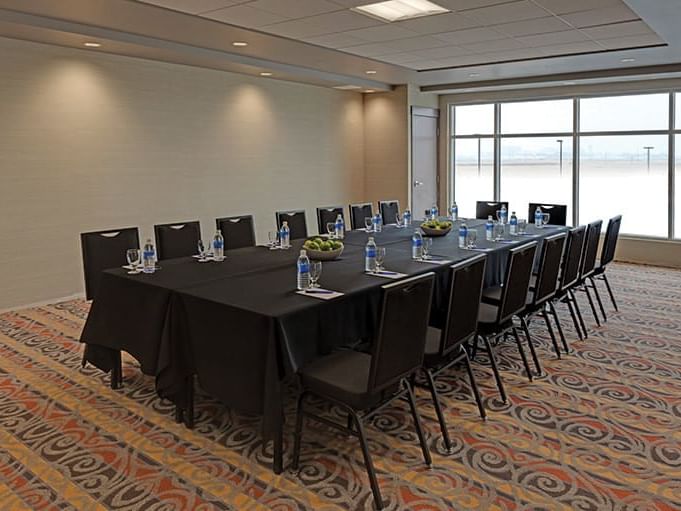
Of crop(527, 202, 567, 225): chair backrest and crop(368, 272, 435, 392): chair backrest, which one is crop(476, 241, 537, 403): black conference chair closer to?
crop(368, 272, 435, 392): chair backrest

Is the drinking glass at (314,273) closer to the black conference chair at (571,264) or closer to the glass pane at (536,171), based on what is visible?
the black conference chair at (571,264)

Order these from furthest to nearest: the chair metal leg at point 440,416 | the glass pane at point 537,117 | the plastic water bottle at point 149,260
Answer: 1. the glass pane at point 537,117
2. the plastic water bottle at point 149,260
3. the chair metal leg at point 440,416

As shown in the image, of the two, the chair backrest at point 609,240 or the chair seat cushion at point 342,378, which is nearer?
the chair seat cushion at point 342,378

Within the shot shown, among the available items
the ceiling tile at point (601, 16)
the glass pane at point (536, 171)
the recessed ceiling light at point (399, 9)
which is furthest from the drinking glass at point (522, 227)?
the glass pane at point (536, 171)

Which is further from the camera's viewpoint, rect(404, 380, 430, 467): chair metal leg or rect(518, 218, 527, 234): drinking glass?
rect(518, 218, 527, 234): drinking glass

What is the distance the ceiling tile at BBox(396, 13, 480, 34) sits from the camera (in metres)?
5.32

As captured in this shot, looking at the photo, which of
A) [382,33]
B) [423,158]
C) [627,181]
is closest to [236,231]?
[382,33]

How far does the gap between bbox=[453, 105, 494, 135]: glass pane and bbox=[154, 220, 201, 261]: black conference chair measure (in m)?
6.71

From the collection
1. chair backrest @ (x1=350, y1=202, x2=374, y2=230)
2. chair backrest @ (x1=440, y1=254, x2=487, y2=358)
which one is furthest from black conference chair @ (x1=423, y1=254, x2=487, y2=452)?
chair backrest @ (x1=350, y1=202, x2=374, y2=230)

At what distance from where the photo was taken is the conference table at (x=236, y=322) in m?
3.08

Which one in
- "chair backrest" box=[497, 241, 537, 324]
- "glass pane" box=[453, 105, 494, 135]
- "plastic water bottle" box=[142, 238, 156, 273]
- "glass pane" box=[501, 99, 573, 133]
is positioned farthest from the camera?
"glass pane" box=[453, 105, 494, 135]

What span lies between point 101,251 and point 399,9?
322 cm

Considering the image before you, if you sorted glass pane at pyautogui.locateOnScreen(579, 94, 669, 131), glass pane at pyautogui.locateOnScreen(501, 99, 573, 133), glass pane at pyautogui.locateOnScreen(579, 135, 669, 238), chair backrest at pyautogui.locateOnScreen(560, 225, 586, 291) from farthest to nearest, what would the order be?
glass pane at pyautogui.locateOnScreen(501, 99, 573, 133)
glass pane at pyautogui.locateOnScreen(579, 135, 669, 238)
glass pane at pyautogui.locateOnScreen(579, 94, 669, 131)
chair backrest at pyautogui.locateOnScreen(560, 225, 586, 291)

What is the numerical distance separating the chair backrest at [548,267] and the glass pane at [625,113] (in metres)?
5.40
